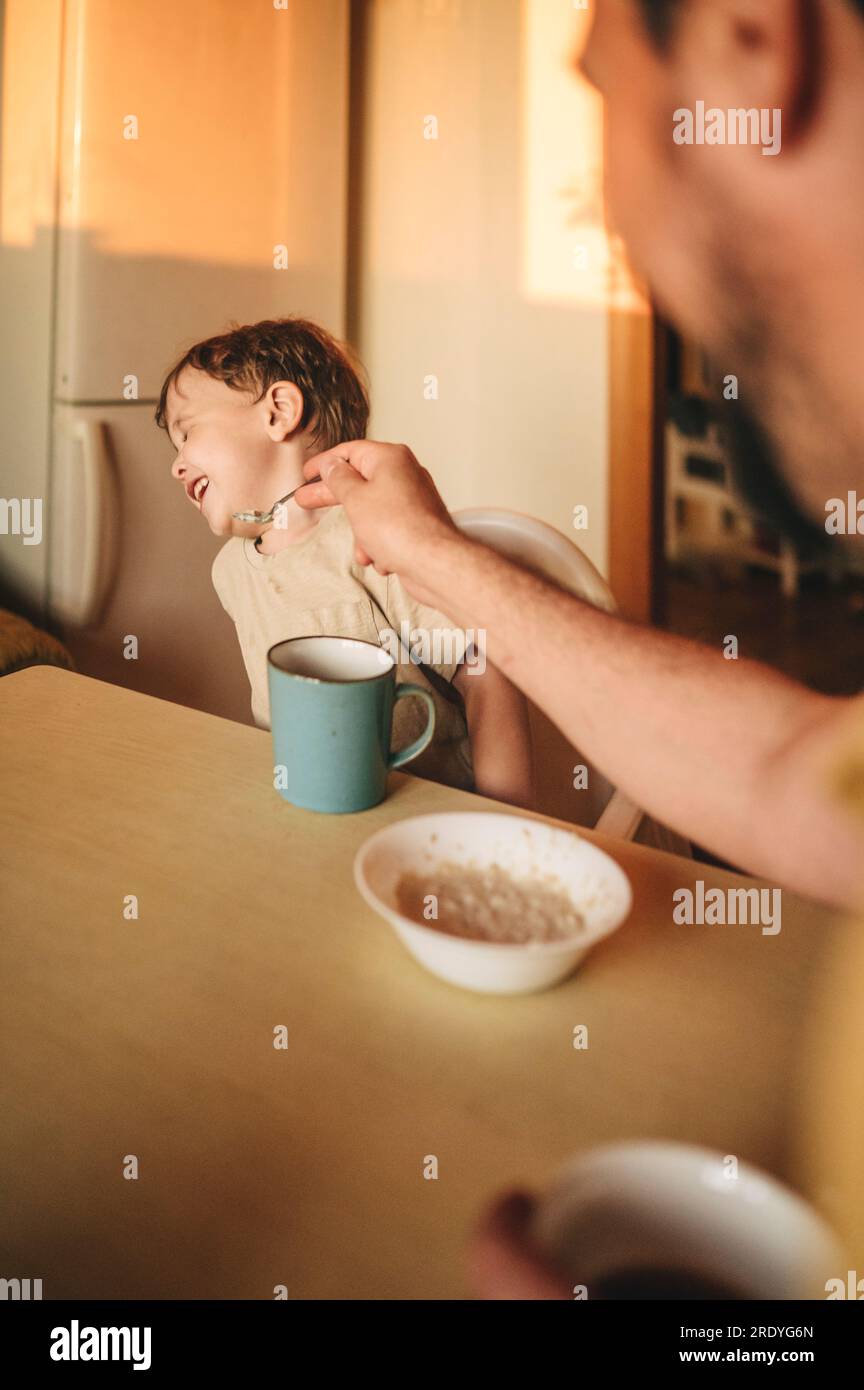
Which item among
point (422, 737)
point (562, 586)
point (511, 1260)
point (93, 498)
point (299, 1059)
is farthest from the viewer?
point (93, 498)

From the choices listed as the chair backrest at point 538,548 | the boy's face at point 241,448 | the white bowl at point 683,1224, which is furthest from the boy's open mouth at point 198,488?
the white bowl at point 683,1224

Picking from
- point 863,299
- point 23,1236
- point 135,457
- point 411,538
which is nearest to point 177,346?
point 135,457

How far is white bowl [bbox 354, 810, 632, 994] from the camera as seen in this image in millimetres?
436

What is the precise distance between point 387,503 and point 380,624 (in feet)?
0.53

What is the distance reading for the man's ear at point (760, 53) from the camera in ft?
1.54

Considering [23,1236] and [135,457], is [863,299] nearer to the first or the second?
[23,1236]

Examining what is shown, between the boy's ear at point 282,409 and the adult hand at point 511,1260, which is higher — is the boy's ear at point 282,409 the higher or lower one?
the higher one

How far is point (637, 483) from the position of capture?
4.74ft

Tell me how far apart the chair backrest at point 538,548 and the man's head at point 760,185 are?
0.19m

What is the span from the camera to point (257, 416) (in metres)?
0.83

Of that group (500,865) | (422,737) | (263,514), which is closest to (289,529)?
(263,514)

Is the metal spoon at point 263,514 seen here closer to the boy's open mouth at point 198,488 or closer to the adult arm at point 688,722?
the boy's open mouth at point 198,488

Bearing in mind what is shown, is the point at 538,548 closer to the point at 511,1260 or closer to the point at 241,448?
the point at 241,448
